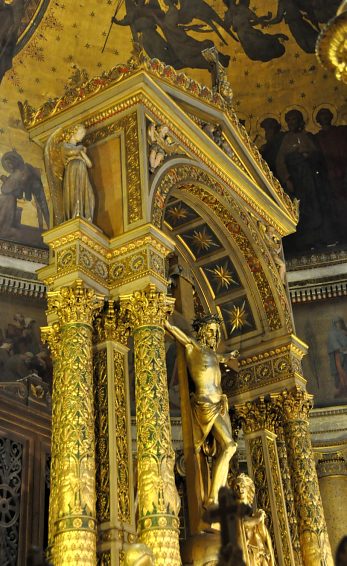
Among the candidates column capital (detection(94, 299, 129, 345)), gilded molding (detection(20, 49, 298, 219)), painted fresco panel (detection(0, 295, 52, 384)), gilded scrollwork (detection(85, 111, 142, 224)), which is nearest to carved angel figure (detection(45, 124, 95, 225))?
gilded scrollwork (detection(85, 111, 142, 224))

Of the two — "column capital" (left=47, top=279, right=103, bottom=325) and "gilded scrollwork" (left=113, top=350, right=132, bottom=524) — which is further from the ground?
"column capital" (left=47, top=279, right=103, bottom=325)

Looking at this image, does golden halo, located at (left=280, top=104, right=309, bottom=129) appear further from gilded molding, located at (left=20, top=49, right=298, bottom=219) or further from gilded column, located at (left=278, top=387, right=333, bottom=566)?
gilded column, located at (left=278, top=387, right=333, bottom=566)

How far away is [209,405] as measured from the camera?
9.38 meters

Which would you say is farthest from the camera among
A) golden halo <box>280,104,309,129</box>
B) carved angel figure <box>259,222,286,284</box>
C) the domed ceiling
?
golden halo <box>280,104,309,129</box>

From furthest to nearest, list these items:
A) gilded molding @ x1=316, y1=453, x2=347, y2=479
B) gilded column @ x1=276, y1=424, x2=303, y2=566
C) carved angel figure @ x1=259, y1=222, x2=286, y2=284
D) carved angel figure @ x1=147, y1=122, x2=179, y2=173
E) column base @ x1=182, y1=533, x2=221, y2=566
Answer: gilded molding @ x1=316, y1=453, x2=347, y2=479 < carved angel figure @ x1=259, y1=222, x2=286, y2=284 < gilded column @ x1=276, y1=424, x2=303, y2=566 < carved angel figure @ x1=147, y1=122, x2=179, y2=173 < column base @ x1=182, y1=533, x2=221, y2=566

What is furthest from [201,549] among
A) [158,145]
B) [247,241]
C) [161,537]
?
[158,145]

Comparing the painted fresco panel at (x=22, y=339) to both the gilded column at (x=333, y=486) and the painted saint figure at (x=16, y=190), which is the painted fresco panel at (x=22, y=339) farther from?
the gilded column at (x=333, y=486)

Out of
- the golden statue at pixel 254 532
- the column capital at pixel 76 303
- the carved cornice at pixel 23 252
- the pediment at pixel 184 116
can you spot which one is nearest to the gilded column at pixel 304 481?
the golden statue at pixel 254 532

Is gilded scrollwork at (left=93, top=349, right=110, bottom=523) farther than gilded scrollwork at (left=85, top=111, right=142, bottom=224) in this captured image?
No

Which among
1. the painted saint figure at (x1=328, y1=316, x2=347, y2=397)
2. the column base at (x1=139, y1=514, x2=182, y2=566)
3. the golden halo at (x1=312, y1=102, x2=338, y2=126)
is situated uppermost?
the golden halo at (x1=312, y1=102, x2=338, y2=126)

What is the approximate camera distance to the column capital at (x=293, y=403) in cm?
1065

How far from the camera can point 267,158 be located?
53.2ft

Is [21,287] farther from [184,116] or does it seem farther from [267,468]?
[267,468]

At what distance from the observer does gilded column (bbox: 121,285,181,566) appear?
23.7ft
